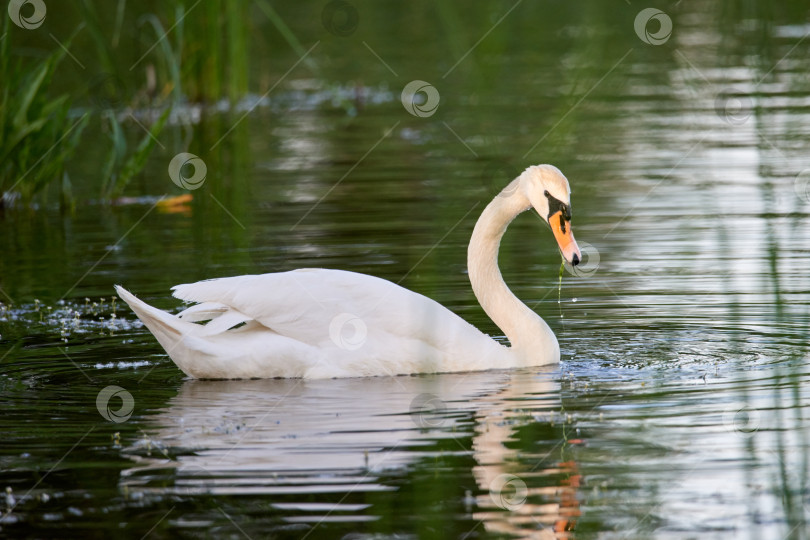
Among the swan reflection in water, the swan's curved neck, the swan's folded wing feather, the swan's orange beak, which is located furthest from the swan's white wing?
the swan's orange beak

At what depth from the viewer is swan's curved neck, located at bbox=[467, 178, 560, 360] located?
780 cm

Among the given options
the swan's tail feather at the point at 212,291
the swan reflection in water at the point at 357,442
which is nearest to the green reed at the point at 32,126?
the swan's tail feather at the point at 212,291

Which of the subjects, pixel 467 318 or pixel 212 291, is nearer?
pixel 212 291

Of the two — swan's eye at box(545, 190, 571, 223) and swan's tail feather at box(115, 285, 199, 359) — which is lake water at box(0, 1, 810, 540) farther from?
swan's eye at box(545, 190, 571, 223)

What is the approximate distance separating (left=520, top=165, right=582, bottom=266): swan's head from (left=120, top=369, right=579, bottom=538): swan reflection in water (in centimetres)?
73

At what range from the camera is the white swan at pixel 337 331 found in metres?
7.60

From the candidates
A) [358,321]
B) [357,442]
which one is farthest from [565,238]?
[357,442]

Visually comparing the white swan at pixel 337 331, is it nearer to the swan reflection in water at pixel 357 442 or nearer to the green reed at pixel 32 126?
the swan reflection in water at pixel 357 442

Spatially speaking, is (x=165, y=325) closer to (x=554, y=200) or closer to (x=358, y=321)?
(x=358, y=321)

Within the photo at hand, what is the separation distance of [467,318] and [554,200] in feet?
5.53

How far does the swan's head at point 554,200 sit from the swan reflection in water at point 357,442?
73 cm

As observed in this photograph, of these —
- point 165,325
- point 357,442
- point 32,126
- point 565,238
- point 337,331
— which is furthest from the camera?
point 32,126

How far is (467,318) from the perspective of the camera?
9.09 metres

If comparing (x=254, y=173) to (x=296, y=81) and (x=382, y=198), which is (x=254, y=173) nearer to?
(x=382, y=198)
